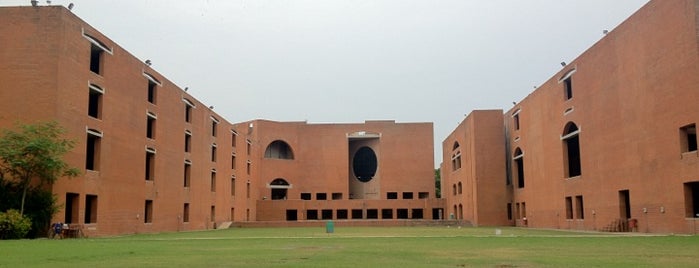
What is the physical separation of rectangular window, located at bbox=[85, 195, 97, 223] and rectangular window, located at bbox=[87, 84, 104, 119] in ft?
14.3

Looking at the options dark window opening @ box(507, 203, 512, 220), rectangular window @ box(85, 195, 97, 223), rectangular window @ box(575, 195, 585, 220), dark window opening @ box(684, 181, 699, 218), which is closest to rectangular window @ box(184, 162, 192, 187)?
rectangular window @ box(85, 195, 97, 223)

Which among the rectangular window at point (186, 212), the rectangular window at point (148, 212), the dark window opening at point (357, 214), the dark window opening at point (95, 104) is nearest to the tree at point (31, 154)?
the dark window opening at point (95, 104)

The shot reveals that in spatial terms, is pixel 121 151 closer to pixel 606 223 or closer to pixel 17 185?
pixel 17 185

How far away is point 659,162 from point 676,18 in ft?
21.5

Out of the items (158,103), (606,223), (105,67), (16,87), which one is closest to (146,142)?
(158,103)

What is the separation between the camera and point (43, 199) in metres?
28.2

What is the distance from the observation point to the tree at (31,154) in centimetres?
2716

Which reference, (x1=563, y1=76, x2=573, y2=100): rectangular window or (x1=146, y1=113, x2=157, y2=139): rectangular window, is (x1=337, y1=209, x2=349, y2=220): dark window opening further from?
(x1=563, y1=76, x2=573, y2=100): rectangular window

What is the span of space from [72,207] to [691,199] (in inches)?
1132

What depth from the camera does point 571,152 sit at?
42.5 metres

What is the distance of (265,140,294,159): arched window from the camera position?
261 ft

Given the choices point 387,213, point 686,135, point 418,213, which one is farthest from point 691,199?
point 387,213

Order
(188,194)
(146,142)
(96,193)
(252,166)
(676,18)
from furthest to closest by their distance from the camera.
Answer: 1. (252,166)
2. (188,194)
3. (146,142)
4. (96,193)
5. (676,18)

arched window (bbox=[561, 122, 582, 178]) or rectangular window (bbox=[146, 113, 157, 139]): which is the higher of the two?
rectangular window (bbox=[146, 113, 157, 139])
